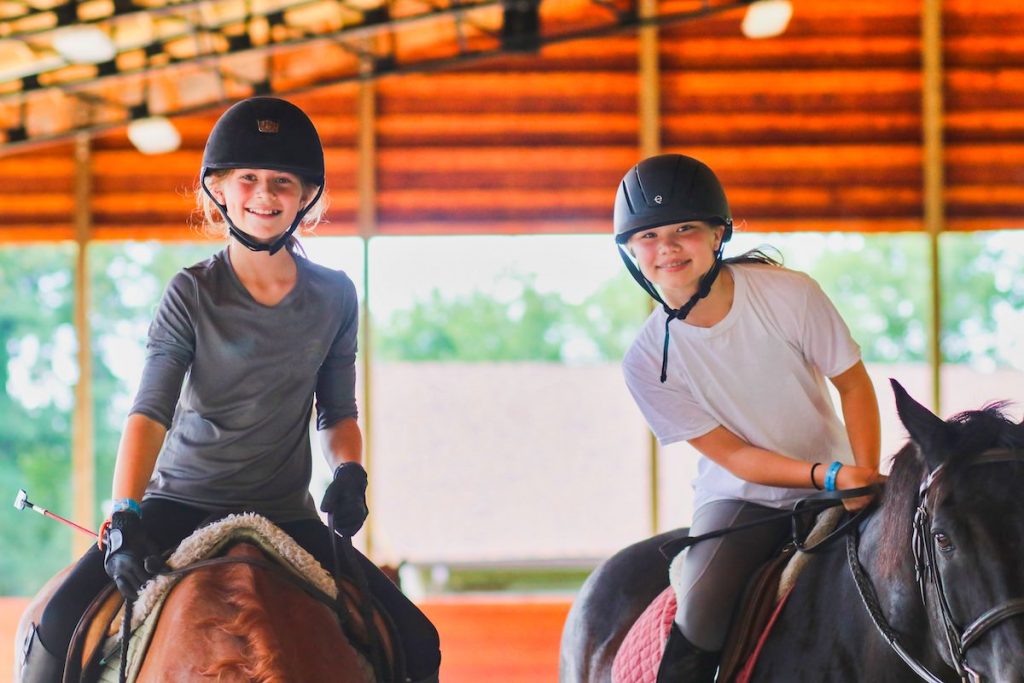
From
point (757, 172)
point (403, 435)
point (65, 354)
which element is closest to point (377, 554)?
point (403, 435)

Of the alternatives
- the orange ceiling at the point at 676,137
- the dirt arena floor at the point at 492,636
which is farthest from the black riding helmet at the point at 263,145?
the orange ceiling at the point at 676,137

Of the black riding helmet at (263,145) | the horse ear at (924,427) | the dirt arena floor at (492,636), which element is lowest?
the dirt arena floor at (492,636)

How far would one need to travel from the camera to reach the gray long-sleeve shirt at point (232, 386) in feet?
7.20

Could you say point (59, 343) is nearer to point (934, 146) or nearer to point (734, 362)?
point (934, 146)

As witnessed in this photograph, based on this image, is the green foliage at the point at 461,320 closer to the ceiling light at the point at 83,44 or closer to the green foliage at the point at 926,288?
the green foliage at the point at 926,288

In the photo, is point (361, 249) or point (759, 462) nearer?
point (759, 462)

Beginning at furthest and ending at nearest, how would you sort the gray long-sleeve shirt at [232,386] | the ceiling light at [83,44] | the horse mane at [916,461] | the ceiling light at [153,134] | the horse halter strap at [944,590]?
1. the ceiling light at [153,134]
2. the ceiling light at [83,44]
3. the gray long-sleeve shirt at [232,386]
4. the horse mane at [916,461]
5. the horse halter strap at [944,590]

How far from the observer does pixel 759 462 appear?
2.32 meters

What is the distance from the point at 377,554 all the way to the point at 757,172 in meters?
3.94

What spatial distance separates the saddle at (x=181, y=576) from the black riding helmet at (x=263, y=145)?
557 mm

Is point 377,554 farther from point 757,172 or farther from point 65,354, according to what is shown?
point 757,172

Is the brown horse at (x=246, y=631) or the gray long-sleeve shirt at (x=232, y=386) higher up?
the gray long-sleeve shirt at (x=232, y=386)

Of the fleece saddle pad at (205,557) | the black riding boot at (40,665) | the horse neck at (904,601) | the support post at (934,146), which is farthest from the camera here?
the support post at (934,146)

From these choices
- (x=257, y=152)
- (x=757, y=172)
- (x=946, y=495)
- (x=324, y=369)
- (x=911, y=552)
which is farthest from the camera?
(x=757, y=172)
